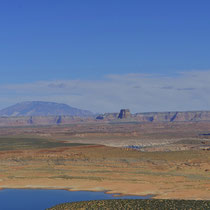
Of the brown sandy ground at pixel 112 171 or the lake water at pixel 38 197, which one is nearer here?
the lake water at pixel 38 197

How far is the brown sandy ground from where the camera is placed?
69.3 meters

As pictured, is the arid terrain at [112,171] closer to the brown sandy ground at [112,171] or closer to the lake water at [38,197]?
the brown sandy ground at [112,171]

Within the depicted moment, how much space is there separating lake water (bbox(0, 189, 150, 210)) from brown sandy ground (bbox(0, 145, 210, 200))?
3.43 m

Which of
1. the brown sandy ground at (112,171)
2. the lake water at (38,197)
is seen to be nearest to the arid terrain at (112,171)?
the brown sandy ground at (112,171)

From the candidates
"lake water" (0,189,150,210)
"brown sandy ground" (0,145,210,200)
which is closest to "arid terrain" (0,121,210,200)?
"brown sandy ground" (0,145,210,200)

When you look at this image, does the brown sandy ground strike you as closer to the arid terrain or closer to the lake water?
the arid terrain

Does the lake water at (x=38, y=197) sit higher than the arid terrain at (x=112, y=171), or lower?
lower

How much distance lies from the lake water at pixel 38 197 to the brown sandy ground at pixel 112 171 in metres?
3.43

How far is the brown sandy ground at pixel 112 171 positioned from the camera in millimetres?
69312

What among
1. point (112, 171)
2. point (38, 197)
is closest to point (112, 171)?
point (112, 171)

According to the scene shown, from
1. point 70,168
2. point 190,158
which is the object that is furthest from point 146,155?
point 70,168

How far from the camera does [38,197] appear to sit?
63.7 meters

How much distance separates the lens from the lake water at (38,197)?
58.3 metres

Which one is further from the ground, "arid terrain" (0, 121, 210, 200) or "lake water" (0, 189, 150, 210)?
"arid terrain" (0, 121, 210, 200)
